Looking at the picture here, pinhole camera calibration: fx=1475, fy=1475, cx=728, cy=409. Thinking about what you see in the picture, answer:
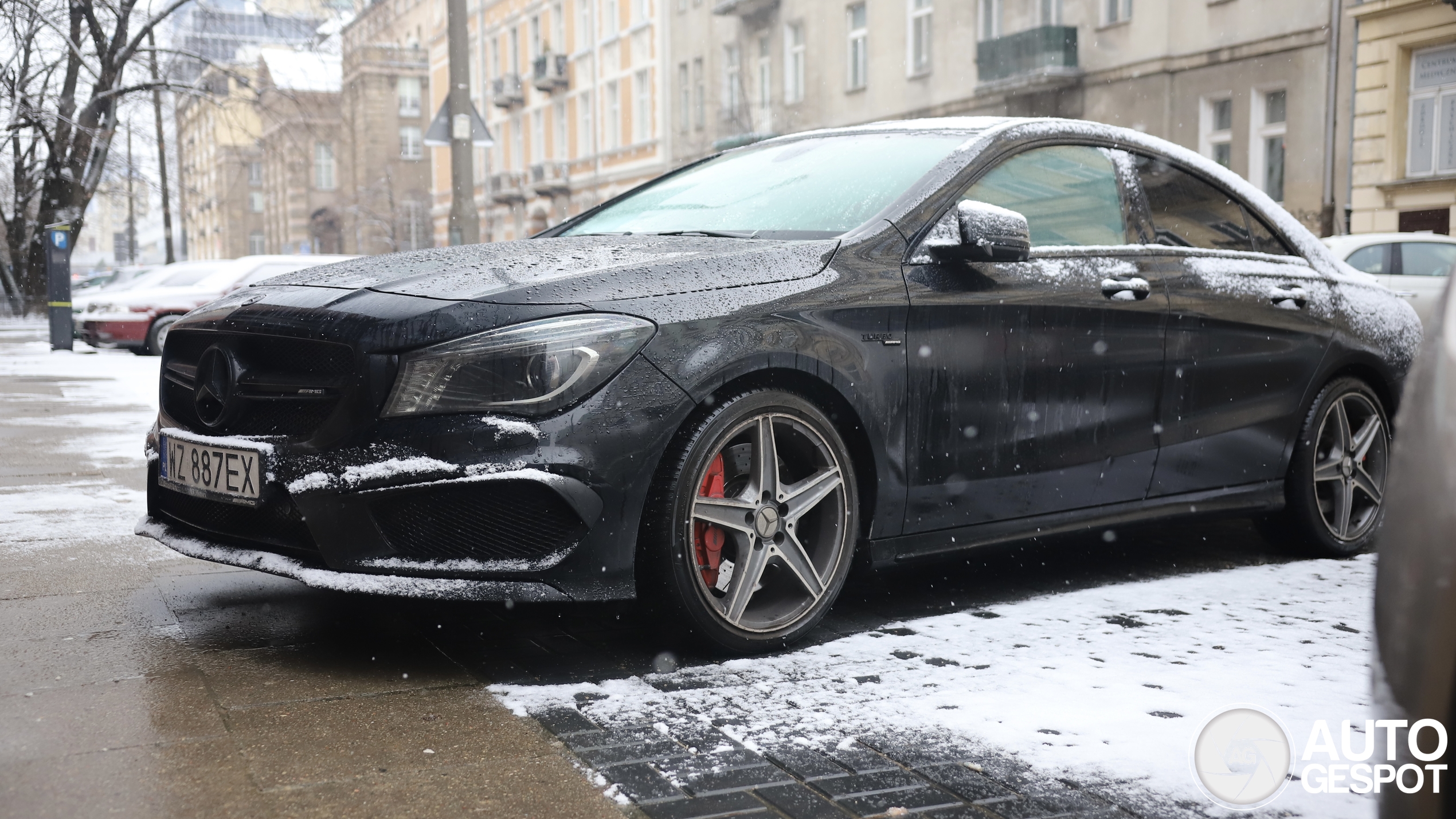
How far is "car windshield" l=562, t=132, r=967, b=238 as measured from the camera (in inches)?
171

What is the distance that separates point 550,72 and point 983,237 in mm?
50181

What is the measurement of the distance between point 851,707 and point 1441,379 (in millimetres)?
1920

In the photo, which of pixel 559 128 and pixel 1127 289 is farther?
pixel 559 128

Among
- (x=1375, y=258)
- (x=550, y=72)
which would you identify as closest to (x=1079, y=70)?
(x=1375, y=258)

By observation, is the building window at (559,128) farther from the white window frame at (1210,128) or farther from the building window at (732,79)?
the white window frame at (1210,128)

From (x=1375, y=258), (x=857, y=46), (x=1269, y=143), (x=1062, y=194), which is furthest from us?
(x=857, y=46)

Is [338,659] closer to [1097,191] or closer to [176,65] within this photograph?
[1097,191]

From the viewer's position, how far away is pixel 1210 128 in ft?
80.7

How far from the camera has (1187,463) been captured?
4.93m

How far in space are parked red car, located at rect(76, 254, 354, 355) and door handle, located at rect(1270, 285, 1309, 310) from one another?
16.6 metres

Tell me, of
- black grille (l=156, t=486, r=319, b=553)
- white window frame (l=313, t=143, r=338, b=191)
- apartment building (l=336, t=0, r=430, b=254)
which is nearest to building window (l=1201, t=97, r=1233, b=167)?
black grille (l=156, t=486, r=319, b=553)

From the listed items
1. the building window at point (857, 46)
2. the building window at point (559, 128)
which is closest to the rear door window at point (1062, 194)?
the building window at point (857, 46)

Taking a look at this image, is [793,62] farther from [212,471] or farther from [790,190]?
[212,471]

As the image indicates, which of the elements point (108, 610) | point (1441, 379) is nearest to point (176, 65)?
point (108, 610)
